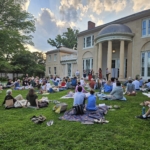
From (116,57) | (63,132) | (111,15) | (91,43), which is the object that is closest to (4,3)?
(91,43)

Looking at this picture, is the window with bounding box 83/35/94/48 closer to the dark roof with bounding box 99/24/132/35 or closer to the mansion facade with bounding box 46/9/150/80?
the mansion facade with bounding box 46/9/150/80

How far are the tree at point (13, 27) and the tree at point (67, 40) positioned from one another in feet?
Result: 82.0

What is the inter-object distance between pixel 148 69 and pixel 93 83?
7.54 meters

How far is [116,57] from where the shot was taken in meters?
19.1

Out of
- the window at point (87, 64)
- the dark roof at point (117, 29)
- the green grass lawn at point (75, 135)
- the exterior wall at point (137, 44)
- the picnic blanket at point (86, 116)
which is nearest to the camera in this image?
the green grass lawn at point (75, 135)

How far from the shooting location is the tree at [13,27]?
839 inches

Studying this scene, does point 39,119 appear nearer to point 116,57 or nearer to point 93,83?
point 93,83

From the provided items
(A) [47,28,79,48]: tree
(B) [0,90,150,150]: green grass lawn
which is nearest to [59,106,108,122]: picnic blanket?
(B) [0,90,150,150]: green grass lawn

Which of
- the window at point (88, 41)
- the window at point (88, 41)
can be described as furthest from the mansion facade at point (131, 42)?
the window at point (88, 41)

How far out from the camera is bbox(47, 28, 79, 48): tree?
167 ft

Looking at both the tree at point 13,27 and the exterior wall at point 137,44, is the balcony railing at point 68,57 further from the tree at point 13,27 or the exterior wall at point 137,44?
the exterior wall at point 137,44

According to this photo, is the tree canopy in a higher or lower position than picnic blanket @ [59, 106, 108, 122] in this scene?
higher

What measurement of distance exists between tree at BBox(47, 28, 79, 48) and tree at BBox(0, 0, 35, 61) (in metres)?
25.0

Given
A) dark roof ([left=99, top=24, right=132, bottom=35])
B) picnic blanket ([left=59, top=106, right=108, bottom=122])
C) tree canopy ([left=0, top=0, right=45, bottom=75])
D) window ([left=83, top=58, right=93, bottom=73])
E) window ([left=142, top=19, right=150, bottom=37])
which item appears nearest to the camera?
picnic blanket ([left=59, top=106, right=108, bottom=122])
